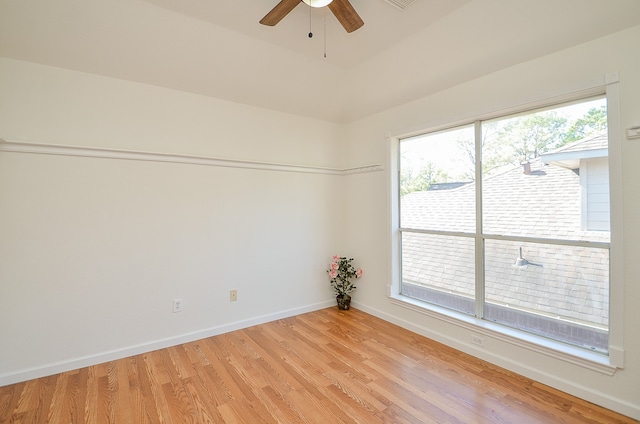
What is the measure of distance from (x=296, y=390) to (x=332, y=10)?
2.80m

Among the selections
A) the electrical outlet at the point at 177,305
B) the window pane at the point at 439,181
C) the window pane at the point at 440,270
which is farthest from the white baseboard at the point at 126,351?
the window pane at the point at 439,181

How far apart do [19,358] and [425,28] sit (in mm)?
4407

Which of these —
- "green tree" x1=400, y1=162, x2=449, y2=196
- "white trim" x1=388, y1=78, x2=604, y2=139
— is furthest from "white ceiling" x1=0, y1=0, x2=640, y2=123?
"green tree" x1=400, y1=162, x2=449, y2=196

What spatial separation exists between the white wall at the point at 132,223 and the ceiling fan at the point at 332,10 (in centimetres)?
151

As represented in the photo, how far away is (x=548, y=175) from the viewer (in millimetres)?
2359

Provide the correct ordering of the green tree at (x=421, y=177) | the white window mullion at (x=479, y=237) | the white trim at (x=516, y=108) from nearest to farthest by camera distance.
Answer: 1. the white trim at (x=516, y=108)
2. the white window mullion at (x=479, y=237)
3. the green tree at (x=421, y=177)

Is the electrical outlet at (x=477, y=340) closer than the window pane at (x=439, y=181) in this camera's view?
Yes

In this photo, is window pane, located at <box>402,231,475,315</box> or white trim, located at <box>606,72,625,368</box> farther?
window pane, located at <box>402,231,475,315</box>

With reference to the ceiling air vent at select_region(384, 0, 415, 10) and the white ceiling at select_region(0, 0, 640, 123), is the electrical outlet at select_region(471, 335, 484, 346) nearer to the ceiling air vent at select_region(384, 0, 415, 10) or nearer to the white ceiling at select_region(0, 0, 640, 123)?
the white ceiling at select_region(0, 0, 640, 123)

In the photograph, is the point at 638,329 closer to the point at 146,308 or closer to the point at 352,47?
the point at 352,47

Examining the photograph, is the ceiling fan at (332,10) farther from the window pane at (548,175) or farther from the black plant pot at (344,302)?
the black plant pot at (344,302)

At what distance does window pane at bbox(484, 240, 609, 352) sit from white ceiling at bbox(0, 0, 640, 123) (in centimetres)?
162

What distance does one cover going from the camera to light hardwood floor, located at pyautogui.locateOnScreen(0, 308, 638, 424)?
193cm

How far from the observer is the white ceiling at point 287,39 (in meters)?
2.09
